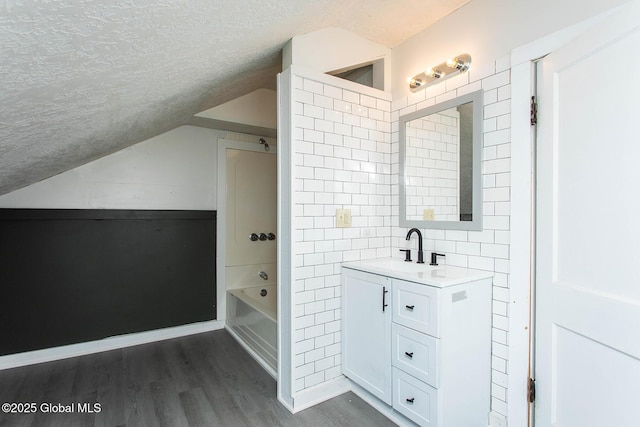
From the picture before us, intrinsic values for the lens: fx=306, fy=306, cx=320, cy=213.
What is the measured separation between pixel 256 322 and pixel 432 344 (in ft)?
5.28

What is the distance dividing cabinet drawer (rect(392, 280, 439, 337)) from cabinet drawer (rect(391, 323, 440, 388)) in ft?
0.13

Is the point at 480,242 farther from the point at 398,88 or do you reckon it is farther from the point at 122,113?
the point at 122,113

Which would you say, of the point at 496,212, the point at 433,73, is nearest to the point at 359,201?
the point at 496,212

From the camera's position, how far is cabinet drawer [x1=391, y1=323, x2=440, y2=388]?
58.1 inches

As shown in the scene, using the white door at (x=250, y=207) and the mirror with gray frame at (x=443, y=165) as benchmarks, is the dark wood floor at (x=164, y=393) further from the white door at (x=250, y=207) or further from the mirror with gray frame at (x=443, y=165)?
the mirror with gray frame at (x=443, y=165)

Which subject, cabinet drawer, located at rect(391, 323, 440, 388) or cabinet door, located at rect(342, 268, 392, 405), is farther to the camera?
cabinet door, located at rect(342, 268, 392, 405)

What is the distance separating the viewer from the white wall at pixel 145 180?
2568 mm

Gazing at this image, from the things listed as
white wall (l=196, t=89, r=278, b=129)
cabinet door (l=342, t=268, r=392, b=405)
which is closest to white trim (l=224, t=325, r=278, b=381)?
cabinet door (l=342, t=268, r=392, b=405)

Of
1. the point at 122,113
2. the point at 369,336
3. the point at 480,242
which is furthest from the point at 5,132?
the point at 480,242

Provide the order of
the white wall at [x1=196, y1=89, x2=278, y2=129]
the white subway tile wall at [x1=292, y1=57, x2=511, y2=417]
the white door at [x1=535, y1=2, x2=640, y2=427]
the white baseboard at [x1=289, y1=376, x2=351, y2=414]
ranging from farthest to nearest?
the white wall at [x1=196, y1=89, x2=278, y2=129], the white baseboard at [x1=289, y1=376, x2=351, y2=414], the white subway tile wall at [x1=292, y1=57, x2=511, y2=417], the white door at [x1=535, y1=2, x2=640, y2=427]

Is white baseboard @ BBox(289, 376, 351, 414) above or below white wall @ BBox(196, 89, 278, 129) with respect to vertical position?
below

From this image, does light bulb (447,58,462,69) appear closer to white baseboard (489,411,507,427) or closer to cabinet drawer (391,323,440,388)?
cabinet drawer (391,323,440,388)

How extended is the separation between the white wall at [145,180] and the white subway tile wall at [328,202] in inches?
66.0

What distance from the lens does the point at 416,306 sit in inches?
61.5
